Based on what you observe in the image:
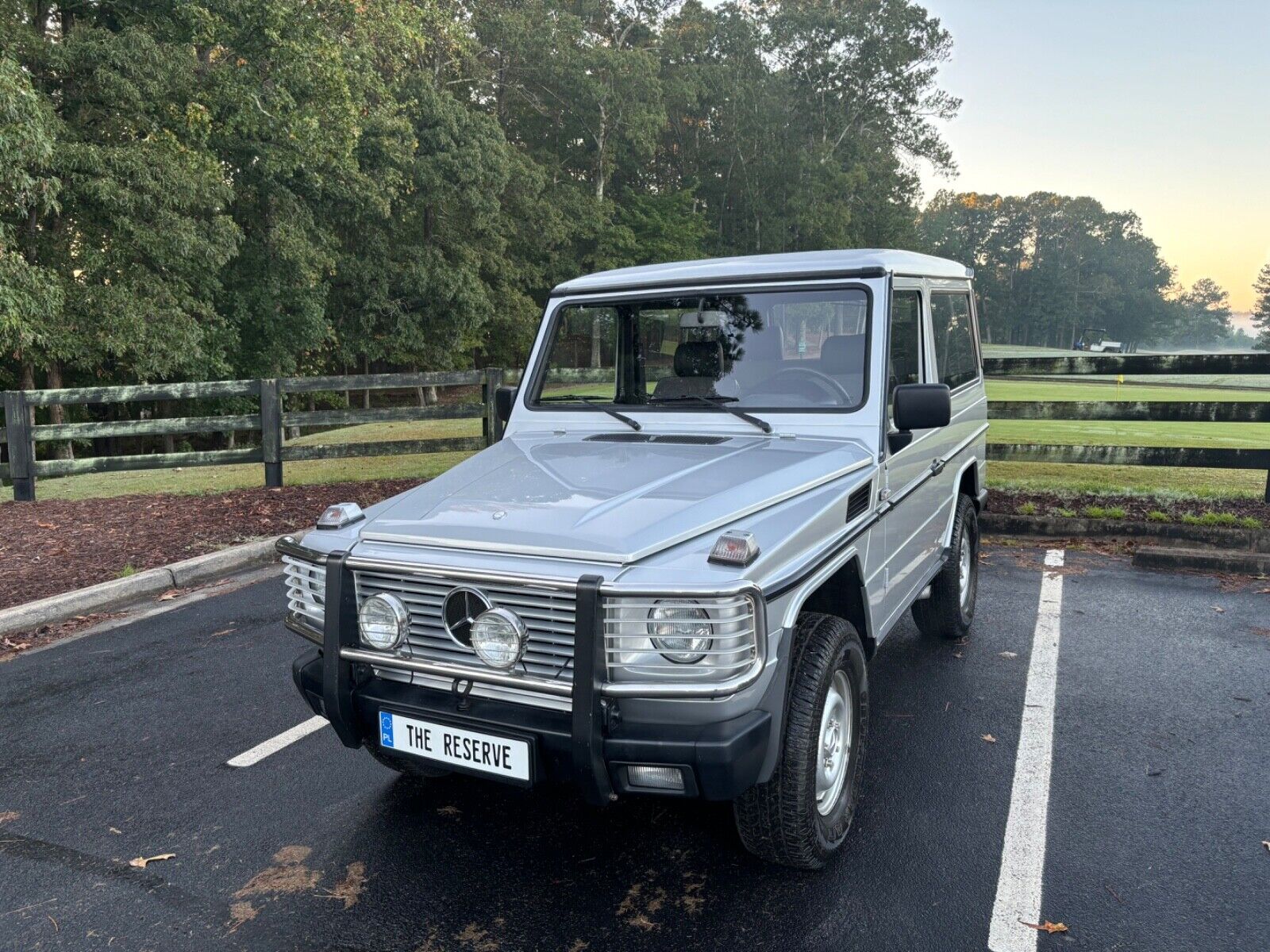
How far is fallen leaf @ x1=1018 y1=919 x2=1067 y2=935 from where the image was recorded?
2852mm

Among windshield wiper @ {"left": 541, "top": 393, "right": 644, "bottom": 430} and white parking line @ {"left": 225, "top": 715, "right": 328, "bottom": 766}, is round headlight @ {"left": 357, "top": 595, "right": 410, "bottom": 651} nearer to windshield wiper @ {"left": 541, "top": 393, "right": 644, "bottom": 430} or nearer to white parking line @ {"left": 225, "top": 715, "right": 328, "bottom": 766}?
white parking line @ {"left": 225, "top": 715, "right": 328, "bottom": 766}

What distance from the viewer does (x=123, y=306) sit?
2183 cm

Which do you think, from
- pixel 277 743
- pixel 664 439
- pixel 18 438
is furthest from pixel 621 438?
pixel 18 438

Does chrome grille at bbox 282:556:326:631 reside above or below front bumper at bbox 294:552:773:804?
above

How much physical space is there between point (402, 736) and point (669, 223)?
46.1 meters

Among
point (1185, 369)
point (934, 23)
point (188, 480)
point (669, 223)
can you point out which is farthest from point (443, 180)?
point (934, 23)

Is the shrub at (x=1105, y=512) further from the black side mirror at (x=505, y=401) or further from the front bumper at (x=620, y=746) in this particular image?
the front bumper at (x=620, y=746)

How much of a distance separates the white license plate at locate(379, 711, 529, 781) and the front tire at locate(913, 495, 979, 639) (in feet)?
10.7

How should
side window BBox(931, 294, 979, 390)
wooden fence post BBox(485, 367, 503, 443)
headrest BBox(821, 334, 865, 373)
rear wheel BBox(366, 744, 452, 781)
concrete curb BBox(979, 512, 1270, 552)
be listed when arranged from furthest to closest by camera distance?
wooden fence post BBox(485, 367, 503, 443)
concrete curb BBox(979, 512, 1270, 552)
side window BBox(931, 294, 979, 390)
headrest BBox(821, 334, 865, 373)
rear wheel BBox(366, 744, 452, 781)

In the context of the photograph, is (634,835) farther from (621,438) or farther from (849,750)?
(621,438)

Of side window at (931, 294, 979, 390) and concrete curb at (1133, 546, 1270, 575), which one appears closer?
side window at (931, 294, 979, 390)

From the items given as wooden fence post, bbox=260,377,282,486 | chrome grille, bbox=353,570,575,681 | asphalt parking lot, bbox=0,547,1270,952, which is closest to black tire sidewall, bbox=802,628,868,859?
asphalt parking lot, bbox=0,547,1270,952

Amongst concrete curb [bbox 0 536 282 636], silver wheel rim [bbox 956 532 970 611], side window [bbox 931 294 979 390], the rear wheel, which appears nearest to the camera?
the rear wheel

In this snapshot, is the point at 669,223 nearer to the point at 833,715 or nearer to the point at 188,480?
the point at 188,480
